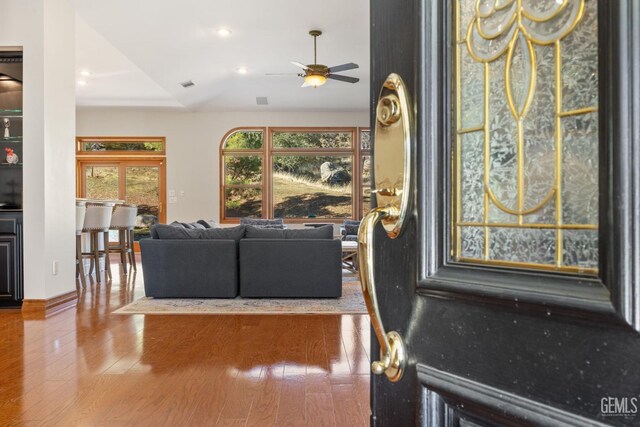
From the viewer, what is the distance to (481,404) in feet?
1.44

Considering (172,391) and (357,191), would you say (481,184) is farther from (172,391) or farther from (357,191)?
(357,191)

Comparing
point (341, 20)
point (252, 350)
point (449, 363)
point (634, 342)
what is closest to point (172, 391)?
point (252, 350)

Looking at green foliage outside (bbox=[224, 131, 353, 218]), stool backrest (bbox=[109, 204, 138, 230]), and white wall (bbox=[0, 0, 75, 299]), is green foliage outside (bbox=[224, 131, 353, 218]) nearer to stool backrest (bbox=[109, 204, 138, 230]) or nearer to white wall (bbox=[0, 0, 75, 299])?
stool backrest (bbox=[109, 204, 138, 230])

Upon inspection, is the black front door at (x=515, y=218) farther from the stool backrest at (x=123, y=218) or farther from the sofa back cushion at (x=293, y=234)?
the stool backrest at (x=123, y=218)

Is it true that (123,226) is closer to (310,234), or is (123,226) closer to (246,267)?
(246,267)

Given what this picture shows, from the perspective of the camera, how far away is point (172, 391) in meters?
2.18

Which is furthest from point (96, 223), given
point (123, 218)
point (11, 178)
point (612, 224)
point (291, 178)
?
point (612, 224)

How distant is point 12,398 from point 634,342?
2562 mm

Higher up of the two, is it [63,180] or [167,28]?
[167,28]

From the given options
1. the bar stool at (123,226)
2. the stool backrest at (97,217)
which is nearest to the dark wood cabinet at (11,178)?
the stool backrest at (97,217)

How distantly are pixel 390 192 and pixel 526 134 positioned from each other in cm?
16

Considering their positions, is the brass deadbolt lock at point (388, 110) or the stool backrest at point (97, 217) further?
the stool backrest at point (97, 217)

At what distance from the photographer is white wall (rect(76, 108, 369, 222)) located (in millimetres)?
9461

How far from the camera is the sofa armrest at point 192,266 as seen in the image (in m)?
4.52
